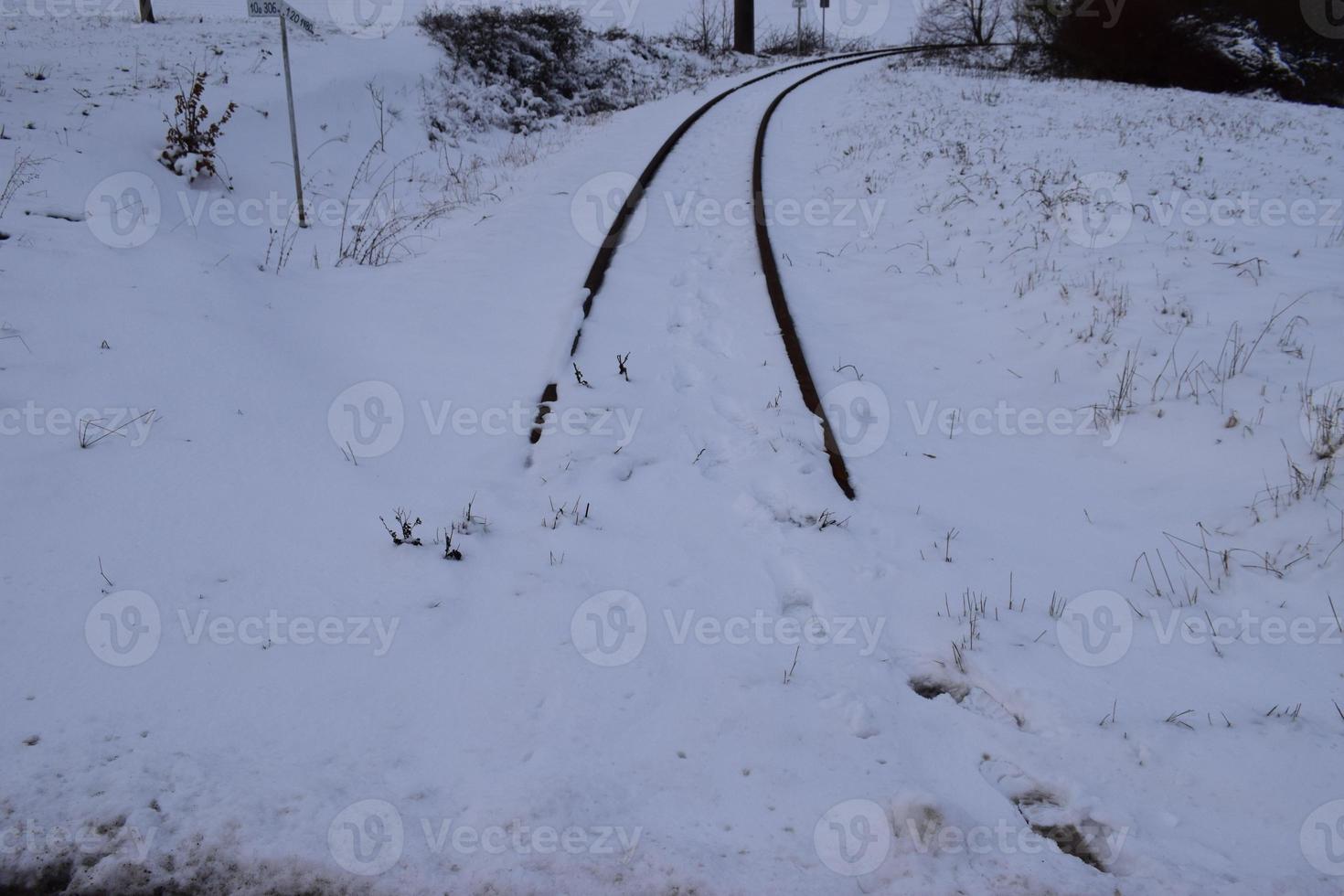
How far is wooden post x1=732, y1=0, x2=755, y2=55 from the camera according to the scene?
25.8 m

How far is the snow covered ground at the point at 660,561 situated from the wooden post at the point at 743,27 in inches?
904

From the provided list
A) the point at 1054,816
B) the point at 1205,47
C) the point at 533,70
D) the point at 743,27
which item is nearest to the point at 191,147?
the point at 1054,816

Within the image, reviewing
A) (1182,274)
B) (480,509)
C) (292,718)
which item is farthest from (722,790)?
(1182,274)

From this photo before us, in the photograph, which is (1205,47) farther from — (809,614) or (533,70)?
(809,614)

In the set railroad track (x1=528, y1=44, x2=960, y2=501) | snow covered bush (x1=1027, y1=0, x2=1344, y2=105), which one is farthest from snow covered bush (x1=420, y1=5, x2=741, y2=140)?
snow covered bush (x1=1027, y1=0, x2=1344, y2=105)

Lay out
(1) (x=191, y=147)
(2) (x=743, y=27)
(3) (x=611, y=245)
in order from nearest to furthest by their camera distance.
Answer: (3) (x=611, y=245), (1) (x=191, y=147), (2) (x=743, y=27)

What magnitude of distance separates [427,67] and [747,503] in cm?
1421

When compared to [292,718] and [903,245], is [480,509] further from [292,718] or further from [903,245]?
[903,245]

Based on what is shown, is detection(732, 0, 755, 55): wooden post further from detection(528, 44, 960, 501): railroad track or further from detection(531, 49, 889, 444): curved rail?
detection(528, 44, 960, 501): railroad track

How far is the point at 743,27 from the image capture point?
26125 mm

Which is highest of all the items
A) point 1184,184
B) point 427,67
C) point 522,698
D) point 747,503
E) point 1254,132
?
point 427,67

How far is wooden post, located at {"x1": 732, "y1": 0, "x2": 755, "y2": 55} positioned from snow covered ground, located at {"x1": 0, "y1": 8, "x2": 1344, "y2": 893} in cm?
2296

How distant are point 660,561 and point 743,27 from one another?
91.5 feet

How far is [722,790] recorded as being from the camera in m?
2.15
